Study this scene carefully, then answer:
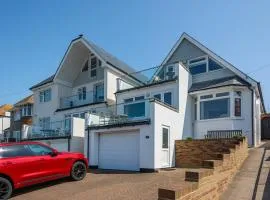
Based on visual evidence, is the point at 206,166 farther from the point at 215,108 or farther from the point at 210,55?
the point at 210,55

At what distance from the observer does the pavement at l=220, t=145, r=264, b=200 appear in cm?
908

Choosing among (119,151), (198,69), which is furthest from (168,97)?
(119,151)

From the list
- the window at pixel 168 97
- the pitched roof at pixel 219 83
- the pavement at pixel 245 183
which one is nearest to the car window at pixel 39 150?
the pavement at pixel 245 183

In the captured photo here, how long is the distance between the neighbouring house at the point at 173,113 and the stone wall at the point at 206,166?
891 mm

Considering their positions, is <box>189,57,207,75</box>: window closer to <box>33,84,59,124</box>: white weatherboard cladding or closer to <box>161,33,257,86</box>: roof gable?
<box>161,33,257,86</box>: roof gable

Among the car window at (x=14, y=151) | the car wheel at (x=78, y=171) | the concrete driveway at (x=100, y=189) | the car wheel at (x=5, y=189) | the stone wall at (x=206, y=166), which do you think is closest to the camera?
the stone wall at (x=206, y=166)

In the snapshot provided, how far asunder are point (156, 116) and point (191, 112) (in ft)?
19.0

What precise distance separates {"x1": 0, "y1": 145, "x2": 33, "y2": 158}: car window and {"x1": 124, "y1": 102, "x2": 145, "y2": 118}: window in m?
6.33

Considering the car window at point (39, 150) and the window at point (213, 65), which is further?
the window at point (213, 65)

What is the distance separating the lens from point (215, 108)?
1894 centimetres

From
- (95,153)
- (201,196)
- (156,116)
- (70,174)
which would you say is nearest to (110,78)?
(95,153)

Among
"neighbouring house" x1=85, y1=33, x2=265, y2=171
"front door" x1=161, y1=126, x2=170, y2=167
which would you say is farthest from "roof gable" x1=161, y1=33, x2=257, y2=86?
"front door" x1=161, y1=126, x2=170, y2=167

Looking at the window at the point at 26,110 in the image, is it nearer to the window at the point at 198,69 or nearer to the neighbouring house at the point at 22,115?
the neighbouring house at the point at 22,115

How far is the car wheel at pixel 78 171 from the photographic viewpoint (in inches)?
457
